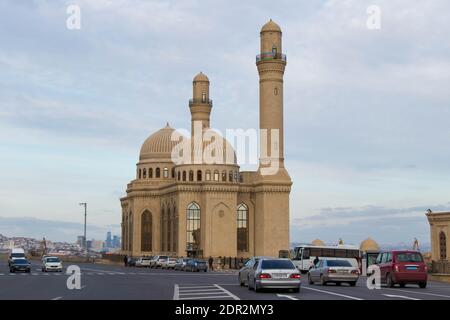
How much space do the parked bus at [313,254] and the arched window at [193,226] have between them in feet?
102

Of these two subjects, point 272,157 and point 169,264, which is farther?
point 272,157

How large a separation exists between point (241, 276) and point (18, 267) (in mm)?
27351

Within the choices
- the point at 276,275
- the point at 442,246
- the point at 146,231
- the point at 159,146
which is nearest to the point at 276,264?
the point at 276,275

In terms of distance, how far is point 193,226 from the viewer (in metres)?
97.9

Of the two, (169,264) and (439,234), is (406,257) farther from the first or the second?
(439,234)

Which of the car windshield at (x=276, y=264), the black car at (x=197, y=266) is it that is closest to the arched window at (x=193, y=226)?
the black car at (x=197, y=266)

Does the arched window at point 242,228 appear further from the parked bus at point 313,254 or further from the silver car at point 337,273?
the silver car at point 337,273

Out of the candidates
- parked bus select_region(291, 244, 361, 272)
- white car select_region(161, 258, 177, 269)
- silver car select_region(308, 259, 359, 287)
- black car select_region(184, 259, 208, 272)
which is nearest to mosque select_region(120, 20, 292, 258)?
white car select_region(161, 258, 177, 269)

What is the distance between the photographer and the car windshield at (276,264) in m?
31.5

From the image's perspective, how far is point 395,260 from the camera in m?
35.9

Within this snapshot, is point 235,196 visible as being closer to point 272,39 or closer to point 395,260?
point 272,39

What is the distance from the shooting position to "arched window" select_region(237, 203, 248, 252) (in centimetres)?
9981

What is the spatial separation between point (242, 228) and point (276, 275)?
6935cm

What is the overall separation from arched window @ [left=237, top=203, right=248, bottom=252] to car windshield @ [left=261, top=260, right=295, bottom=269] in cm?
6784
